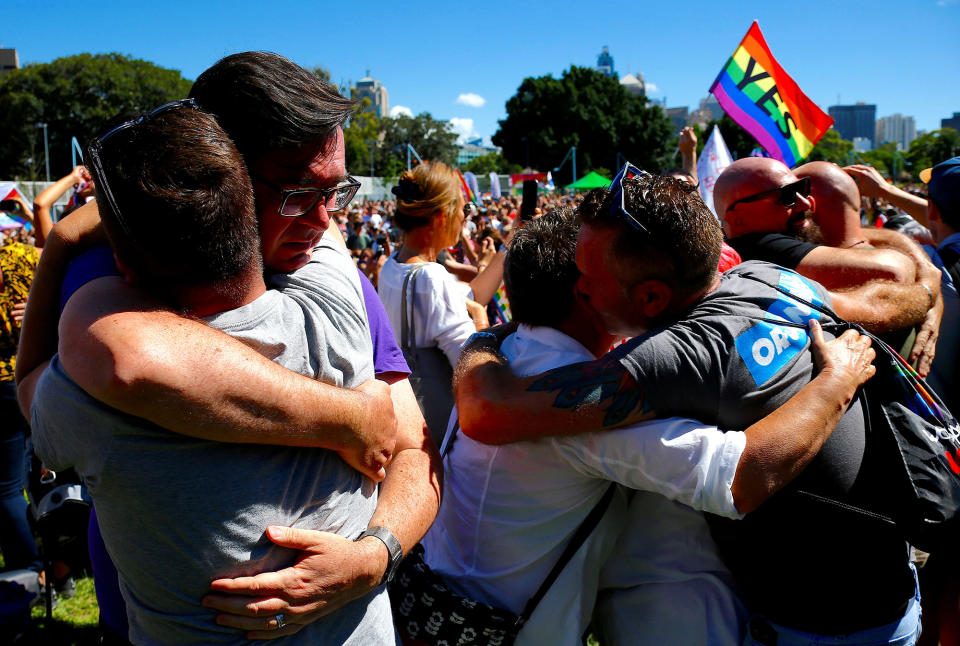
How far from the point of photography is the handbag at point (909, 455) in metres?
1.58

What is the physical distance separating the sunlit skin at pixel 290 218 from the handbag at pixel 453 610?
3.14ft

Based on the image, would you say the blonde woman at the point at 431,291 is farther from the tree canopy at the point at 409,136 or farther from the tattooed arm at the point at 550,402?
the tree canopy at the point at 409,136

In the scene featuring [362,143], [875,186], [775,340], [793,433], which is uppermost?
[362,143]

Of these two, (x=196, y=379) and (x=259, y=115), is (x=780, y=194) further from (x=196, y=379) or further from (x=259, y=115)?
(x=196, y=379)

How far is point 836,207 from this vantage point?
291 centimetres

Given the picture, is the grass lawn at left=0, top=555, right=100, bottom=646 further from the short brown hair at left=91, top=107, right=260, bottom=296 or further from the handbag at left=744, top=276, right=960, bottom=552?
the handbag at left=744, top=276, right=960, bottom=552

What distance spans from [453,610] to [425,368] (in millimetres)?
1908

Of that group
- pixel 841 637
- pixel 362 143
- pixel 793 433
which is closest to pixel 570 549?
pixel 793 433

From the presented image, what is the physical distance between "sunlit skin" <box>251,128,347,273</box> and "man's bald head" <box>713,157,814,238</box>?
1.94 metres

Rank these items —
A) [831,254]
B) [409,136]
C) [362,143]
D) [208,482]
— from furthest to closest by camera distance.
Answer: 1. [409,136]
2. [362,143]
3. [831,254]
4. [208,482]

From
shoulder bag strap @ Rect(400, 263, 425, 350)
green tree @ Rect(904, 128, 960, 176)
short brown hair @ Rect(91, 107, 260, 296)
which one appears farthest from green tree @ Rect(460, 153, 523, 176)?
short brown hair @ Rect(91, 107, 260, 296)

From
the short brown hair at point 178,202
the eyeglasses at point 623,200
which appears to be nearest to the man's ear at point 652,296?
the eyeglasses at point 623,200

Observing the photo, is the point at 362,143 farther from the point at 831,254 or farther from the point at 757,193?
the point at 831,254

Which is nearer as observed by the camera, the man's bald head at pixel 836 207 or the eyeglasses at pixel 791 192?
the eyeglasses at pixel 791 192
